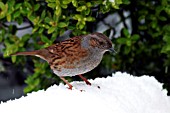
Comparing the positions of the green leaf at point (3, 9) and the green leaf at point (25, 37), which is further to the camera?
the green leaf at point (25, 37)

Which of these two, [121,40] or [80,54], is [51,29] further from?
[121,40]

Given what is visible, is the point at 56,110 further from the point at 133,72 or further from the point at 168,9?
the point at 133,72

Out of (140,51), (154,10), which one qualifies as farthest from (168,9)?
(140,51)

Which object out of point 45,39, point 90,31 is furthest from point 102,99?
point 90,31

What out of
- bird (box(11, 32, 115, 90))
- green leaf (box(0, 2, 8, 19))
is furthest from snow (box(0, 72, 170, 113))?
green leaf (box(0, 2, 8, 19))

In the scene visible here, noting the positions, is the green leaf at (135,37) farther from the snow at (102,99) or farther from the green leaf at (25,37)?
the green leaf at (25,37)

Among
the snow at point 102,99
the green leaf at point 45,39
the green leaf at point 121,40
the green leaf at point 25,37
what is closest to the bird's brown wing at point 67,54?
the snow at point 102,99
